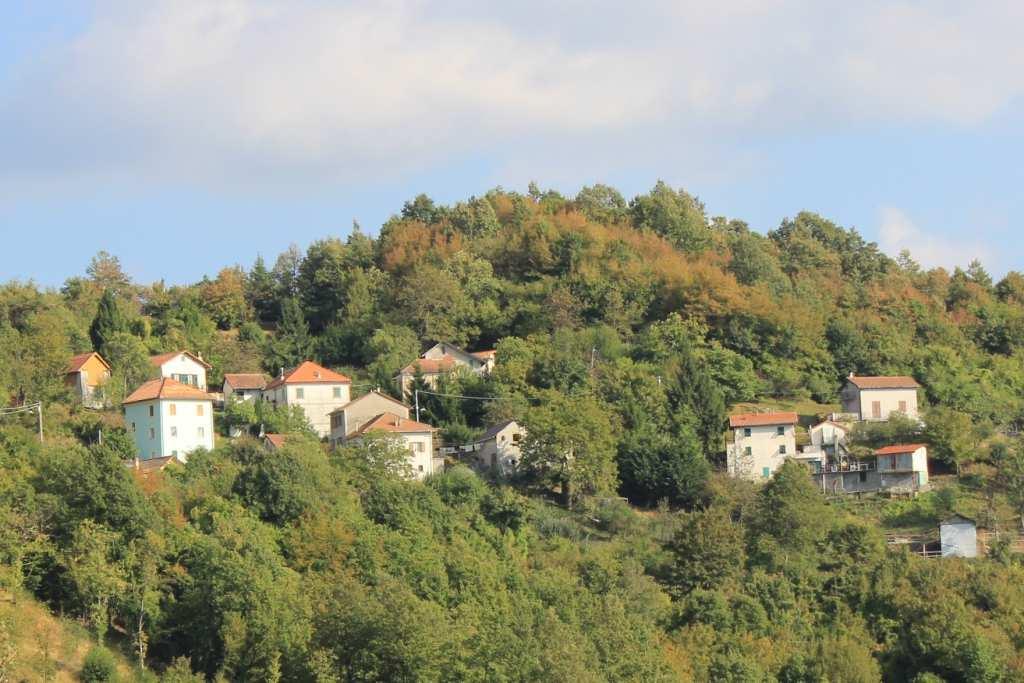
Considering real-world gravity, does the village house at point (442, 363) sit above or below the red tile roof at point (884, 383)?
above

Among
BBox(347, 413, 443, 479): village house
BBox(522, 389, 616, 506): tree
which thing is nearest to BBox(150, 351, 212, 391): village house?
BBox(347, 413, 443, 479): village house

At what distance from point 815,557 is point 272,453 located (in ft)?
53.3

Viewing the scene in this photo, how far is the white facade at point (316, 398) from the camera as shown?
61000 mm

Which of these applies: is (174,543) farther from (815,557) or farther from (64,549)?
(815,557)

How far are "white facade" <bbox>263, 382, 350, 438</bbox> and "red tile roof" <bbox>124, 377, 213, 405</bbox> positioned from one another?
4.47 meters

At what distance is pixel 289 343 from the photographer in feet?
226

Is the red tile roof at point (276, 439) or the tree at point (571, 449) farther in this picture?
the red tile roof at point (276, 439)

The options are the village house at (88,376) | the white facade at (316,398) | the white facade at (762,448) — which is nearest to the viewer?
the white facade at (762,448)

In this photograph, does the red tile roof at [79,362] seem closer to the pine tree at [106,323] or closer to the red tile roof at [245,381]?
the pine tree at [106,323]

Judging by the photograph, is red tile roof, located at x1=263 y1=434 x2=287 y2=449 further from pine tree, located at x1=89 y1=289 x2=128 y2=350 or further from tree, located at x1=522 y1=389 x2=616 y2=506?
pine tree, located at x1=89 y1=289 x2=128 y2=350

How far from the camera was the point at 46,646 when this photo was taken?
40719 millimetres

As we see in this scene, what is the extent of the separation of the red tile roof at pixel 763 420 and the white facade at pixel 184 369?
18839 millimetres

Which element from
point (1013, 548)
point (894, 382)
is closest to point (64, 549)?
point (1013, 548)

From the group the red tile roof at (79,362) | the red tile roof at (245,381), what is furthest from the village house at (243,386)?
the red tile roof at (79,362)
